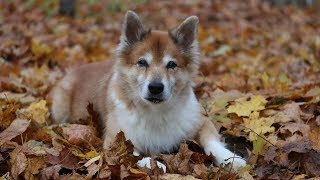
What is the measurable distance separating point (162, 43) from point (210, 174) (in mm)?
1461

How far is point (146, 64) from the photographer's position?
4750 mm

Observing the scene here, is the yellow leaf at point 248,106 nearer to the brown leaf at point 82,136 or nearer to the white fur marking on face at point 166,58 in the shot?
the white fur marking on face at point 166,58

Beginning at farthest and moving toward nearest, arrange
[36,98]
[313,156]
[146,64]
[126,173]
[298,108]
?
[36,98]
[298,108]
[146,64]
[313,156]
[126,173]

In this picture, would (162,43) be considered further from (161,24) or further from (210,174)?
(161,24)

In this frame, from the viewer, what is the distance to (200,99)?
598 cm

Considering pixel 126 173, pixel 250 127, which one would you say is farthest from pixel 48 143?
pixel 250 127

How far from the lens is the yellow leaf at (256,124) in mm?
4746

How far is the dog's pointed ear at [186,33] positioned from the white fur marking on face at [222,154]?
39.7 inches

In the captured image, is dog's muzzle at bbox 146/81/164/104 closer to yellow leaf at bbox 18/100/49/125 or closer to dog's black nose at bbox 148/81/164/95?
dog's black nose at bbox 148/81/164/95

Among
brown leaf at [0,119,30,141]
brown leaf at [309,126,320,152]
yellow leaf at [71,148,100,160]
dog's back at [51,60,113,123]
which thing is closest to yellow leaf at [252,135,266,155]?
brown leaf at [309,126,320,152]

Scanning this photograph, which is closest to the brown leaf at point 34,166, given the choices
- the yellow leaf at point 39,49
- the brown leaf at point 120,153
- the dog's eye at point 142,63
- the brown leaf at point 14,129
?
the brown leaf at point 120,153

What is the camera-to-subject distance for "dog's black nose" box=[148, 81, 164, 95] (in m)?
4.51

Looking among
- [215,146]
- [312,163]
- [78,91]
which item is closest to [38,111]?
[78,91]

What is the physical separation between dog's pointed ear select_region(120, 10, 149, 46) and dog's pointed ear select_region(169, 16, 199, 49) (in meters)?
0.29
